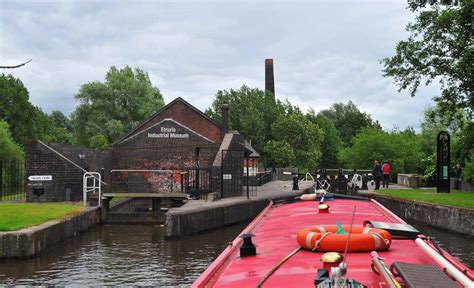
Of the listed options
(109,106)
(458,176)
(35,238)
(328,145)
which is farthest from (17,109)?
(35,238)

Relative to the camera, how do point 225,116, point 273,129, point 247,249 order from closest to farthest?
point 247,249, point 225,116, point 273,129

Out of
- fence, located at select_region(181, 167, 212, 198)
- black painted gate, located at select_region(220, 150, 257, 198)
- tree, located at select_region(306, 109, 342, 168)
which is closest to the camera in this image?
fence, located at select_region(181, 167, 212, 198)

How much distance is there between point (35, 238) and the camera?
12.2 meters

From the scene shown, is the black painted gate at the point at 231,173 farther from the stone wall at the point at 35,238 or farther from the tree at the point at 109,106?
the tree at the point at 109,106

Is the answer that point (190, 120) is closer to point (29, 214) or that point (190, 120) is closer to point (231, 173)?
point (231, 173)

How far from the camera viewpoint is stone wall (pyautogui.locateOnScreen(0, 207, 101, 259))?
11797 mm

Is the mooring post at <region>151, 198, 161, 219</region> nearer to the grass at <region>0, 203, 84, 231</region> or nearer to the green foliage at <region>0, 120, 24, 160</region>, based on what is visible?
the grass at <region>0, 203, 84, 231</region>

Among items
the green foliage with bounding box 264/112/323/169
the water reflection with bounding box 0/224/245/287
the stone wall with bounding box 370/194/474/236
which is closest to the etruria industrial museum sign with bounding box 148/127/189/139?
the stone wall with bounding box 370/194/474/236

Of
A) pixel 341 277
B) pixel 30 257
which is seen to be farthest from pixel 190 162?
pixel 341 277

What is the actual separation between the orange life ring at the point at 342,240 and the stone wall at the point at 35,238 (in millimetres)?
8882

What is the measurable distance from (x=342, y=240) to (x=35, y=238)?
9.57 metres

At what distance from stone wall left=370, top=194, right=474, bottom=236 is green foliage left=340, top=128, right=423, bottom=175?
24.4 meters

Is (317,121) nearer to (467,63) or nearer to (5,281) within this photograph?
(467,63)

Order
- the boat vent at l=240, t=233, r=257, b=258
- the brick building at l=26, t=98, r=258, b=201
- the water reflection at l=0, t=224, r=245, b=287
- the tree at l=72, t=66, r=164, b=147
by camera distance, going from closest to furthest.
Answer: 1. the boat vent at l=240, t=233, r=257, b=258
2. the water reflection at l=0, t=224, r=245, b=287
3. the brick building at l=26, t=98, r=258, b=201
4. the tree at l=72, t=66, r=164, b=147
